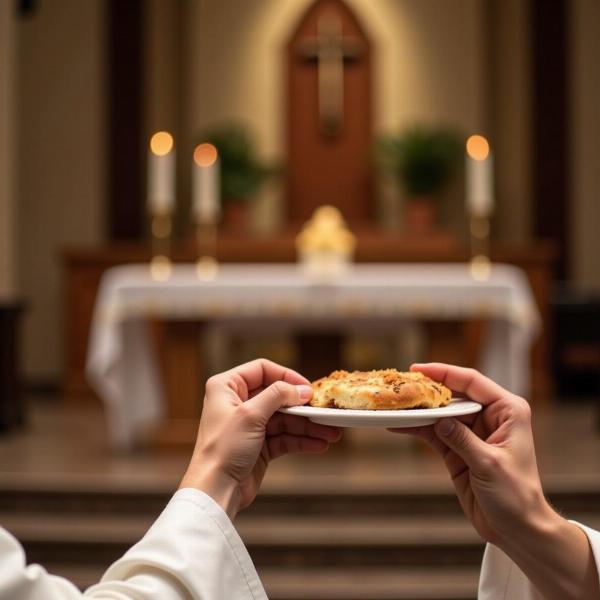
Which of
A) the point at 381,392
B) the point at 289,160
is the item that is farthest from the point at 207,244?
the point at 381,392

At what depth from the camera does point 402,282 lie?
5820 millimetres

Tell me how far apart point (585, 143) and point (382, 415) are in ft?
31.5

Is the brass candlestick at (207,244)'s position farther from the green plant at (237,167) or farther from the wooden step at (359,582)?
the wooden step at (359,582)

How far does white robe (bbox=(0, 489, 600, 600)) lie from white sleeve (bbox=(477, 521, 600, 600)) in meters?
0.38

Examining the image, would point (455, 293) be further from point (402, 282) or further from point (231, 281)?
point (231, 281)

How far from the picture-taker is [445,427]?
1.38 meters

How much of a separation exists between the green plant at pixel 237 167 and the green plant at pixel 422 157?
1.22 meters

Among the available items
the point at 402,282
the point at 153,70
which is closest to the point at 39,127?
the point at 153,70

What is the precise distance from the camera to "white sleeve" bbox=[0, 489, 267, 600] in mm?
1216

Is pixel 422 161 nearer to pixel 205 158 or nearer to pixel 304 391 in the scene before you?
pixel 205 158

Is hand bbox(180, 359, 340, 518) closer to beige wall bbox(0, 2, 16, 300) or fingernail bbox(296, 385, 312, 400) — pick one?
fingernail bbox(296, 385, 312, 400)

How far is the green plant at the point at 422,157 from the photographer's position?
9883 mm

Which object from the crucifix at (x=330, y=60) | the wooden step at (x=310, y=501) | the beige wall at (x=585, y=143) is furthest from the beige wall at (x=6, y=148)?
the beige wall at (x=585, y=143)

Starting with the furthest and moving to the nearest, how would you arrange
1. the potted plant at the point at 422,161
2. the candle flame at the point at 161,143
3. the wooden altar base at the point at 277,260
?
the potted plant at the point at 422,161
the wooden altar base at the point at 277,260
the candle flame at the point at 161,143
